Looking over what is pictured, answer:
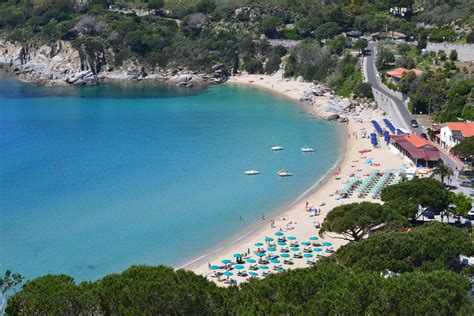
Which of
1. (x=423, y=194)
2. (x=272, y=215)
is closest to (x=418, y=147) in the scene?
(x=272, y=215)

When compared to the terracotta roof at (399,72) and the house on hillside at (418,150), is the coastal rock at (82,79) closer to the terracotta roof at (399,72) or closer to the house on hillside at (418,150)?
the terracotta roof at (399,72)

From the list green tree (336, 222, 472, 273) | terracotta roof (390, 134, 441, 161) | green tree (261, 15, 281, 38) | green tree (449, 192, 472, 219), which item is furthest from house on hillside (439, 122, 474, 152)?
green tree (261, 15, 281, 38)

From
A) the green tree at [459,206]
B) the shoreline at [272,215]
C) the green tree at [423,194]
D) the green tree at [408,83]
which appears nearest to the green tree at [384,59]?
the shoreline at [272,215]

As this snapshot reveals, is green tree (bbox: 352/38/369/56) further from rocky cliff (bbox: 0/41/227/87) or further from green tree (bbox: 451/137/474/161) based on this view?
green tree (bbox: 451/137/474/161)

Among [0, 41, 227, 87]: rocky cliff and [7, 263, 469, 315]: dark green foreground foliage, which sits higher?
[7, 263, 469, 315]: dark green foreground foliage

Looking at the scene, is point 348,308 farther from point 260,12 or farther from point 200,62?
point 260,12

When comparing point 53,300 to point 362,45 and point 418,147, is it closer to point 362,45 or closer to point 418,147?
point 418,147
